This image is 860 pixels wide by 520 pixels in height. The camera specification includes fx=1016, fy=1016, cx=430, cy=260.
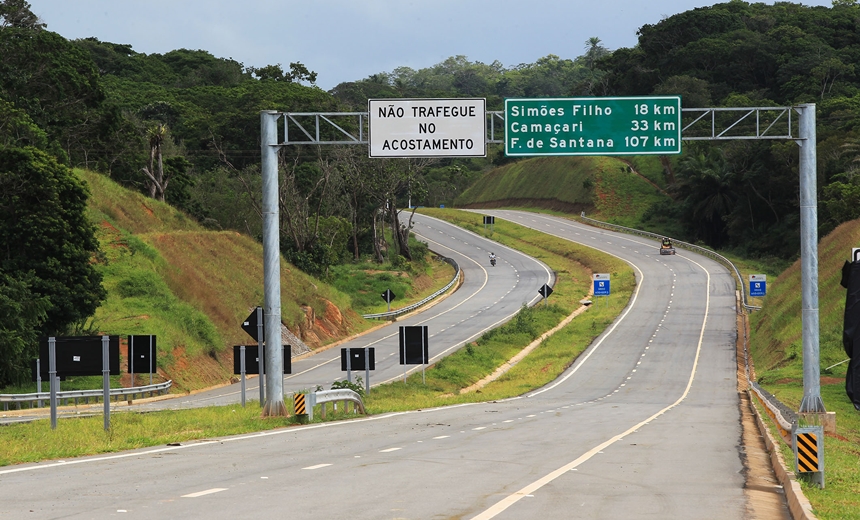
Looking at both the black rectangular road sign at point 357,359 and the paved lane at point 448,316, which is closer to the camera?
the black rectangular road sign at point 357,359

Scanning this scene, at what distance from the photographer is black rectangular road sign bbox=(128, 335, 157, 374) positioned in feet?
105

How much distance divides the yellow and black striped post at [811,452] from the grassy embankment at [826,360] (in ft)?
0.85

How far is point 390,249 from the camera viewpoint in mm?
100750

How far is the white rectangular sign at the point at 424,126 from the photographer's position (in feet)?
81.9

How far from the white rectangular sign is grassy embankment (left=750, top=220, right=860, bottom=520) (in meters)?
10.7

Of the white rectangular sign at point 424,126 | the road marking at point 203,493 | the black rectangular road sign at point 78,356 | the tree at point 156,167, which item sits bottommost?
the road marking at point 203,493

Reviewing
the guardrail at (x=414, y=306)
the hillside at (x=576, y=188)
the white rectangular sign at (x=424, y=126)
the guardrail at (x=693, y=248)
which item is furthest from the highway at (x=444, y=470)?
the hillside at (x=576, y=188)

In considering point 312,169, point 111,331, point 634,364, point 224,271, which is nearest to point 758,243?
point 312,169

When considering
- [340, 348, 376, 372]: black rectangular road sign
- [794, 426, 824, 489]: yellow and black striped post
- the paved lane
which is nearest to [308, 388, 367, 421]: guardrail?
[340, 348, 376, 372]: black rectangular road sign

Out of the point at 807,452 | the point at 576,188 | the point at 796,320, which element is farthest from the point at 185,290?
the point at 576,188

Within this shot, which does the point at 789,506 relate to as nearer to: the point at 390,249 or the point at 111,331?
the point at 111,331

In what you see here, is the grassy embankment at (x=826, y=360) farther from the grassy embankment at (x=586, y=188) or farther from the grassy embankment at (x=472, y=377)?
the grassy embankment at (x=586, y=188)

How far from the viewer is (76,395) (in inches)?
1105

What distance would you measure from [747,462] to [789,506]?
528 cm
